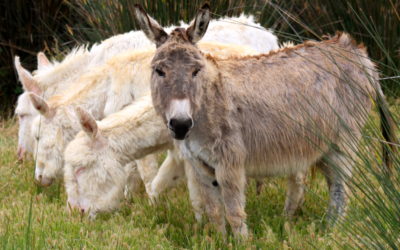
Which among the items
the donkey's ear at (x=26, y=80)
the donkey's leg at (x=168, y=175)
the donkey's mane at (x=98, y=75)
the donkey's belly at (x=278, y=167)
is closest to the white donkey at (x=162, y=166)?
the donkey's leg at (x=168, y=175)

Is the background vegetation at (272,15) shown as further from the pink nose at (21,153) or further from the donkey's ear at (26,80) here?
the pink nose at (21,153)

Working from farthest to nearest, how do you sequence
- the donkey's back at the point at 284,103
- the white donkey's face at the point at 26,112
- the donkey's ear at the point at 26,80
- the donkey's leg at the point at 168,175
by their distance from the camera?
1. the white donkey's face at the point at 26,112
2. the donkey's ear at the point at 26,80
3. the donkey's leg at the point at 168,175
4. the donkey's back at the point at 284,103

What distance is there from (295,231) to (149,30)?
5.95 feet

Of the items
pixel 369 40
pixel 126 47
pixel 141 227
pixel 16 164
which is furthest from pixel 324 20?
pixel 141 227

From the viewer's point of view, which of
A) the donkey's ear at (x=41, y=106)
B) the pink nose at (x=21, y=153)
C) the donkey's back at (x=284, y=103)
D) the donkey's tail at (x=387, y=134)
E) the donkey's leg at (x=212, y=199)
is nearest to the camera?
the donkey's tail at (x=387, y=134)

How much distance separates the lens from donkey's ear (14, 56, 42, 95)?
717 cm

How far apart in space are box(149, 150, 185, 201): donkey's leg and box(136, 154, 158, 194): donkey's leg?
42cm

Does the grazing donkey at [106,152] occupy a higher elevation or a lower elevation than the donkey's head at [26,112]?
higher

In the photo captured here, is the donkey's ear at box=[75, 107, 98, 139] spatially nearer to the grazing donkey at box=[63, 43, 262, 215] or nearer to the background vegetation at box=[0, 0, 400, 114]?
the grazing donkey at box=[63, 43, 262, 215]

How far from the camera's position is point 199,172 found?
486 cm

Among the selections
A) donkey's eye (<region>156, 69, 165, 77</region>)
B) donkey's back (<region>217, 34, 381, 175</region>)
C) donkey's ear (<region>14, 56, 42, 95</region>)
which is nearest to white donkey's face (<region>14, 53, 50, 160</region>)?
donkey's ear (<region>14, 56, 42, 95</region>)

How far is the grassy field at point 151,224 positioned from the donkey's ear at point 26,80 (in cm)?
107

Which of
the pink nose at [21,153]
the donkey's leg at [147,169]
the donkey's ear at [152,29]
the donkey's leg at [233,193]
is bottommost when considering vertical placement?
the pink nose at [21,153]

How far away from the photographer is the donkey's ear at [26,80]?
717 centimetres
